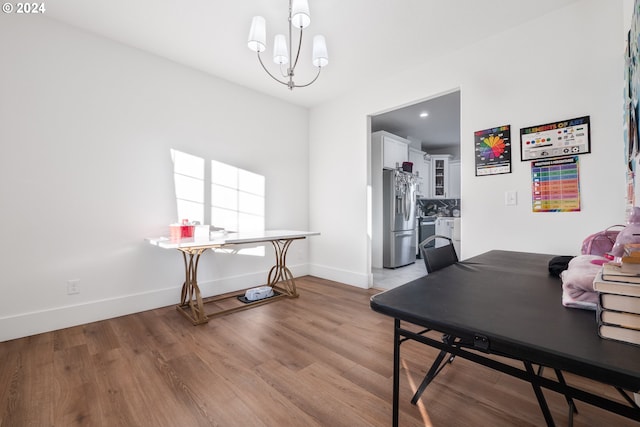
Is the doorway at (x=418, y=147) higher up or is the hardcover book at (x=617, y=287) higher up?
the doorway at (x=418, y=147)

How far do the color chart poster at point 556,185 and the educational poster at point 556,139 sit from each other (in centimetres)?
6

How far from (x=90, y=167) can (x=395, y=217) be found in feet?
14.2

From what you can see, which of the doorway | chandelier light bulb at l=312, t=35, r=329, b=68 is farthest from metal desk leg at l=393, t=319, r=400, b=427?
the doorway

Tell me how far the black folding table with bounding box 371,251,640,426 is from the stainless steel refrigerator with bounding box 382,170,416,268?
367 cm

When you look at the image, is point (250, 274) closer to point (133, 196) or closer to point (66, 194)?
point (133, 196)

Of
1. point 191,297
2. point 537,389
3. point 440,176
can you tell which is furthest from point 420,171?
point 537,389

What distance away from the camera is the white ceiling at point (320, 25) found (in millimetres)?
2203

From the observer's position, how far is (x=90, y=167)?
2570 millimetres

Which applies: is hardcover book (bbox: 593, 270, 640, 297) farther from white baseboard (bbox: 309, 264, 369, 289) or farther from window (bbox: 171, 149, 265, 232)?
window (bbox: 171, 149, 265, 232)

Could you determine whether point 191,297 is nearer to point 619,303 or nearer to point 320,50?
point 320,50

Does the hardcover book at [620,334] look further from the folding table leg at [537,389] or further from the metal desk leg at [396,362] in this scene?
the metal desk leg at [396,362]

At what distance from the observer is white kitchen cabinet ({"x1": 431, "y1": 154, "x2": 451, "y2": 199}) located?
6.71 m

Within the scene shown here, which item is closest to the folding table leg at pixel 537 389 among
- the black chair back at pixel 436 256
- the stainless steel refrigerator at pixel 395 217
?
the black chair back at pixel 436 256

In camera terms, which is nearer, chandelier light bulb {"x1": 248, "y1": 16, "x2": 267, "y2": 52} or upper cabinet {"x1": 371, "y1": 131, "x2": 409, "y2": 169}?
chandelier light bulb {"x1": 248, "y1": 16, "x2": 267, "y2": 52}
